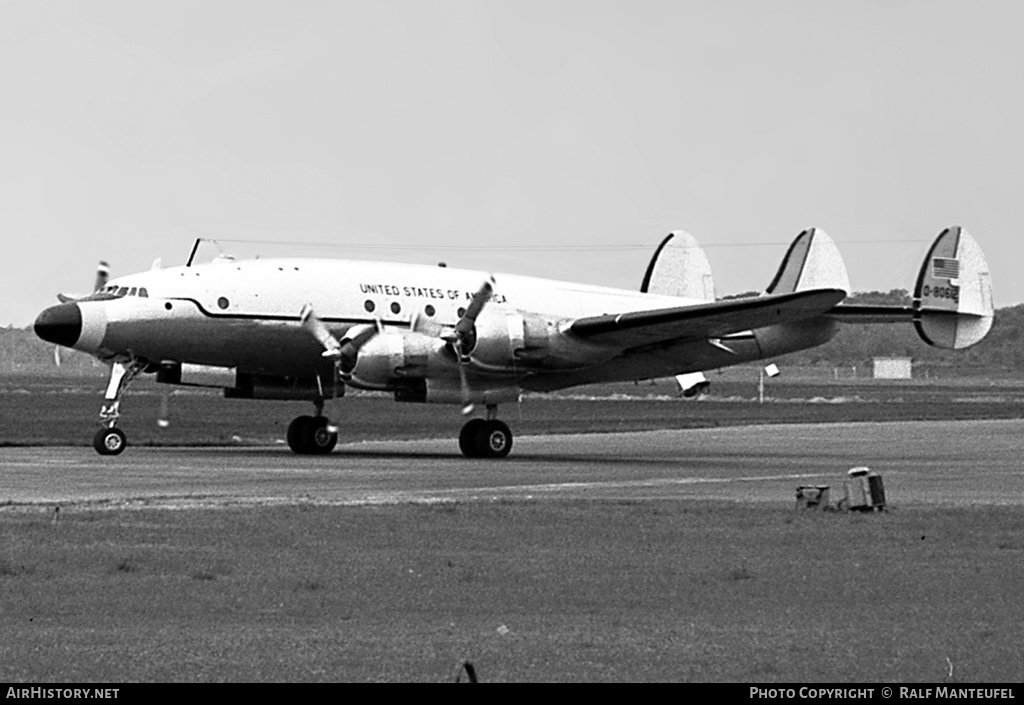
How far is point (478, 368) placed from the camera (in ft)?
103

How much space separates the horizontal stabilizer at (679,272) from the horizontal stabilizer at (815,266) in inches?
101

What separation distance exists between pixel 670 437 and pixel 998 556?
28037mm

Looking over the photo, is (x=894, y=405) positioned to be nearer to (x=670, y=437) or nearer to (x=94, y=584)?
(x=670, y=437)

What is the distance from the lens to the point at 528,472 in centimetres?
2848

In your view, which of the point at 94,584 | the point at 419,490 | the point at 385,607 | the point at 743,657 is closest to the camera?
the point at 743,657

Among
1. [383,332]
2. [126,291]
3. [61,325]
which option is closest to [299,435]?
[383,332]

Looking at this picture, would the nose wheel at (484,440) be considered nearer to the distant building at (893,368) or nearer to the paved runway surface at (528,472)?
the paved runway surface at (528,472)

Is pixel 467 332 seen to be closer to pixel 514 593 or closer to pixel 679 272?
pixel 679 272

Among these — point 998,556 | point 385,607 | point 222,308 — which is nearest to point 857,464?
point 222,308

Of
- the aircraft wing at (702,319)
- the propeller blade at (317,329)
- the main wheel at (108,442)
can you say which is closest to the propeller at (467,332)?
the aircraft wing at (702,319)

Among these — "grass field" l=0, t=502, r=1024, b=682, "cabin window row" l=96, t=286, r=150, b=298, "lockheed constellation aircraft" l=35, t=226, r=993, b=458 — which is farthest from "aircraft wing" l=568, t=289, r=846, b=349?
"grass field" l=0, t=502, r=1024, b=682

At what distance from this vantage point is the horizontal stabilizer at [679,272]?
39.7 m

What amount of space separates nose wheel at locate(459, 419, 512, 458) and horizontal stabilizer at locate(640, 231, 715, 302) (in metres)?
8.40

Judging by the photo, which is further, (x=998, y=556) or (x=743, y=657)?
(x=998, y=556)
